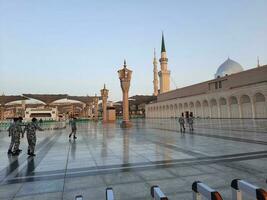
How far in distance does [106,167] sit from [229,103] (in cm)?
4774

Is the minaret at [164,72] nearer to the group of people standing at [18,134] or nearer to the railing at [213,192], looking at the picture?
the group of people standing at [18,134]

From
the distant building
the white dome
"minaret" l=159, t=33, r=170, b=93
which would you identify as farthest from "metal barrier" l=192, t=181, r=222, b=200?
"minaret" l=159, t=33, r=170, b=93

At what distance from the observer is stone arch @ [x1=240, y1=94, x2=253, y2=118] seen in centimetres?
4453

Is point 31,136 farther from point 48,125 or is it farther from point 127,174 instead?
point 48,125

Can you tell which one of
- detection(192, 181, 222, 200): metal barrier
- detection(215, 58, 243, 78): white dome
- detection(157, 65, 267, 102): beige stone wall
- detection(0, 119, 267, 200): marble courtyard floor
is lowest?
detection(0, 119, 267, 200): marble courtyard floor

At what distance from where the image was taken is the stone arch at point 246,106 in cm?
→ 4453

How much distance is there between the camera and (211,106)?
55.8 m

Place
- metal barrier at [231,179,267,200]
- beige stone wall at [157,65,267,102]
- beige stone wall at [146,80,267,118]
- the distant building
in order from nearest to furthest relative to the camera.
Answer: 1. metal barrier at [231,179,267,200]
2. beige stone wall at [146,80,267,118]
3. the distant building
4. beige stone wall at [157,65,267,102]

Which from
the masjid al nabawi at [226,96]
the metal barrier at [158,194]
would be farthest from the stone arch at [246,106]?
the metal barrier at [158,194]

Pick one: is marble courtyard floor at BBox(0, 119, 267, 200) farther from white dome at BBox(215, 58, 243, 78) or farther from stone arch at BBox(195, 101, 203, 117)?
white dome at BBox(215, 58, 243, 78)

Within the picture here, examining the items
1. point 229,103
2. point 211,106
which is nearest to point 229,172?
point 229,103

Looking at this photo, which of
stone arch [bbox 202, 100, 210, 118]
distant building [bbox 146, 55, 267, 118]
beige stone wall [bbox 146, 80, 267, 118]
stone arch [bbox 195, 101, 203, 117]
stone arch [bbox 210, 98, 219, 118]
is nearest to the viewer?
beige stone wall [bbox 146, 80, 267, 118]

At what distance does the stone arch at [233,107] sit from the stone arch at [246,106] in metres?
1.52

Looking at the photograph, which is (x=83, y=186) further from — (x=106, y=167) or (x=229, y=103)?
(x=229, y=103)
